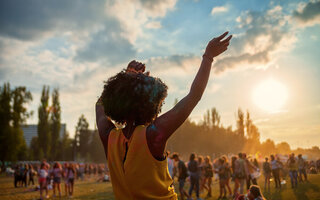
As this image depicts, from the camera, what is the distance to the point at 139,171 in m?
1.54

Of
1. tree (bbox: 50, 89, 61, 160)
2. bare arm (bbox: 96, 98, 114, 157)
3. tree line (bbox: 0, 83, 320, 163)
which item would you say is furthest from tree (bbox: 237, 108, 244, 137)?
bare arm (bbox: 96, 98, 114, 157)

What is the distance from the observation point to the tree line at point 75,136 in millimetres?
42500

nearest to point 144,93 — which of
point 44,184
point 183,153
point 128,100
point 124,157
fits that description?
point 128,100

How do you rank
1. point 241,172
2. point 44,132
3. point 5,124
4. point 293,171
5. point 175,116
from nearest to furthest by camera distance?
point 175,116, point 241,172, point 293,171, point 5,124, point 44,132

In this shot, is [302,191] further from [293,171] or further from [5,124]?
[5,124]

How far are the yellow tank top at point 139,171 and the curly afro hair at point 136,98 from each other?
0.42 ft

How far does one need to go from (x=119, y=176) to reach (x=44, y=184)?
15075 millimetres

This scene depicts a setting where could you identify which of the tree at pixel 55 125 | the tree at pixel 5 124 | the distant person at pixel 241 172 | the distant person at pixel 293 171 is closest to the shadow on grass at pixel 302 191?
the distant person at pixel 293 171

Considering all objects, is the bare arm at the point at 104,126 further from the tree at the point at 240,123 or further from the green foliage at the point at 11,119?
the tree at the point at 240,123

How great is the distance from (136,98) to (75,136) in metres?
81.0

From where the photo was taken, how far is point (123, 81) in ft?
5.82

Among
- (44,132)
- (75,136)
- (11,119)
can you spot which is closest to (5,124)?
(11,119)

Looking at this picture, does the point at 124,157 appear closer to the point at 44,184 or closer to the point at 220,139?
the point at 44,184

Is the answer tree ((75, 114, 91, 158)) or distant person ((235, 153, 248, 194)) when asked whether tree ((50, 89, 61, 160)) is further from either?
distant person ((235, 153, 248, 194))
